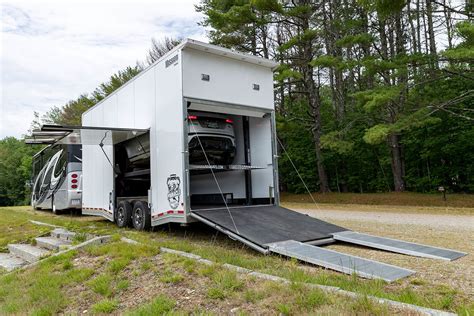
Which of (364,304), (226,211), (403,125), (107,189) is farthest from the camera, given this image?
(403,125)

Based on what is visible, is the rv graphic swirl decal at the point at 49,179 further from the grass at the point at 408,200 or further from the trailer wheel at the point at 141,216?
the grass at the point at 408,200

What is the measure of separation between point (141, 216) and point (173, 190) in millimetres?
1721

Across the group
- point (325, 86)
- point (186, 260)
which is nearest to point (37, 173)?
point (186, 260)

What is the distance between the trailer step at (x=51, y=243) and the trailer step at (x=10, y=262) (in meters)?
0.44

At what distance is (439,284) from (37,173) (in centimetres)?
1736

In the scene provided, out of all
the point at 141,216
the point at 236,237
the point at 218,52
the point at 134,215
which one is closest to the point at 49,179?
the point at 134,215

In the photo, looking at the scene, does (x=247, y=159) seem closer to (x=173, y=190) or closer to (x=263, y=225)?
(x=173, y=190)

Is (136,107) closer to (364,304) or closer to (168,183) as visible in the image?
(168,183)

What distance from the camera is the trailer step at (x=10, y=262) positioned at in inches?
226

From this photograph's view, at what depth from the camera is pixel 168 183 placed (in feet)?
21.9

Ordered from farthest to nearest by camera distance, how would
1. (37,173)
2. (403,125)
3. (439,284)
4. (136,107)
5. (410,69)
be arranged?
(37,173), (410,69), (403,125), (136,107), (439,284)

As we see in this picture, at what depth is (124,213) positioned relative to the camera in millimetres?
8383

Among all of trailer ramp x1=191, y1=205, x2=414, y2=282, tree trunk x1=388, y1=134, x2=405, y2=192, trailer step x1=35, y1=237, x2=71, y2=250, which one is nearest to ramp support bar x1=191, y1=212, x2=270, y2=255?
trailer ramp x1=191, y1=205, x2=414, y2=282

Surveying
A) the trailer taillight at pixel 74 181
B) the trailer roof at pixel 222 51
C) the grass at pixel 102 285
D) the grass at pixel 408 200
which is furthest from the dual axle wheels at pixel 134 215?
the grass at pixel 408 200
